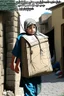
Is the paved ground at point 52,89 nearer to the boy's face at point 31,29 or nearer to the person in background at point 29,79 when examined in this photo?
the person in background at point 29,79

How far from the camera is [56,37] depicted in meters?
21.2

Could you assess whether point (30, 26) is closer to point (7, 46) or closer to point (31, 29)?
point (31, 29)

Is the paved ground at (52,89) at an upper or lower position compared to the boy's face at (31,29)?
lower

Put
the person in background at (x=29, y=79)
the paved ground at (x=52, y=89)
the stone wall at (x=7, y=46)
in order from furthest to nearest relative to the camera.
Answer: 1. the paved ground at (x=52, y=89)
2. the stone wall at (x=7, y=46)
3. the person in background at (x=29, y=79)

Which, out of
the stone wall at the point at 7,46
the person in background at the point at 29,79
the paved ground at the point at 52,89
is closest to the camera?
the person in background at the point at 29,79

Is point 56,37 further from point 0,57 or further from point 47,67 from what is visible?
point 47,67

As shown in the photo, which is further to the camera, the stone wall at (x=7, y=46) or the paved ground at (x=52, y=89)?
the paved ground at (x=52, y=89)

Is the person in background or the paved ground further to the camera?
the paved ground

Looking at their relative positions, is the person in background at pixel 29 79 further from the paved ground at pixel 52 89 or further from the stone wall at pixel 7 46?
the paved ground at pixel 52 89

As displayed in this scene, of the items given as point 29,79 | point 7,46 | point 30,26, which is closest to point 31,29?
point 30,26

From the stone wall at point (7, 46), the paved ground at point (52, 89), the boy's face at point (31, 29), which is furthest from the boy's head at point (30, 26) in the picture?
the paved ground at point (52, 89)

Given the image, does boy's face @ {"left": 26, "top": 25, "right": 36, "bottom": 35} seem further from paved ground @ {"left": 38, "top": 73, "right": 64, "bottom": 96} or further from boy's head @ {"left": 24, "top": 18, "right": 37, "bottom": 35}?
paved ground @ {"left": 38, "top": 73, "right": 64, "bottom": 96}

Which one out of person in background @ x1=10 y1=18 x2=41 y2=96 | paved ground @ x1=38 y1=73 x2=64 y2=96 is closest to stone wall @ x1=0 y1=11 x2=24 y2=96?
paved ground @ x1=38 y1=73 x2=64 y2=96

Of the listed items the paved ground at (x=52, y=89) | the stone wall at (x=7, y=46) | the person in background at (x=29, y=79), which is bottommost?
the paved ground at (x=52, y=89)
